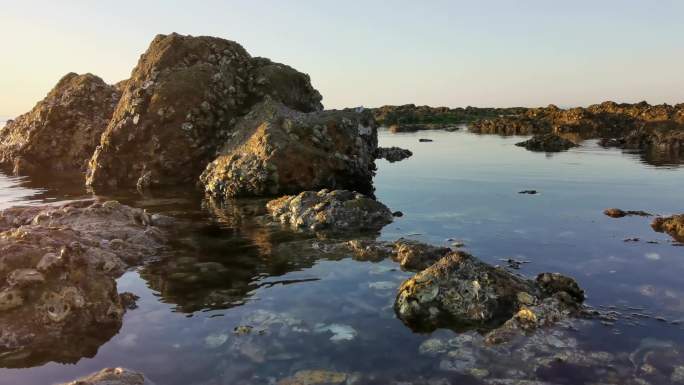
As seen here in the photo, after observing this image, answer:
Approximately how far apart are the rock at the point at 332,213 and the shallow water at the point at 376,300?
89cm

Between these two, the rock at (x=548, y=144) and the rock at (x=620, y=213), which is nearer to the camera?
the rock at (x=620, y=213)

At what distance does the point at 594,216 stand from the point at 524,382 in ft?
43.4

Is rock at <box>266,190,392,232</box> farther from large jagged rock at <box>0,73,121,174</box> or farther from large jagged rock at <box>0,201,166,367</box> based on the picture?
large jagged rock at <box>0,73,121,174</box>

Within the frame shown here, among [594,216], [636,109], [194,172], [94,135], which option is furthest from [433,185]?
[636,109]

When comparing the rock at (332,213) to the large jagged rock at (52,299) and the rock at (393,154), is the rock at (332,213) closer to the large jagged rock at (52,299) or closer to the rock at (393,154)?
the large jagged rock at (52,299)

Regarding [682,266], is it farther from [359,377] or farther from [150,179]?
[150,179]

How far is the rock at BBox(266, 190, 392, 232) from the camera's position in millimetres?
17531

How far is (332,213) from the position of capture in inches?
700

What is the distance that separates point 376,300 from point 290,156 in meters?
13.3

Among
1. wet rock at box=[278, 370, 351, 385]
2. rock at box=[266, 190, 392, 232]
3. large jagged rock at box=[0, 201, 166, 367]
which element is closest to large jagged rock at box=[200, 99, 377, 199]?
rock at box=[266, 190, 392, 232]

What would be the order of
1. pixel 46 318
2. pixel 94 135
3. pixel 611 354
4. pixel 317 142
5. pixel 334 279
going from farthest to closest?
pixel 94 135, pixel 317 142, pixel 334 279, pixel 46 318, pixel 611 354

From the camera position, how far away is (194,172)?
1125 inches

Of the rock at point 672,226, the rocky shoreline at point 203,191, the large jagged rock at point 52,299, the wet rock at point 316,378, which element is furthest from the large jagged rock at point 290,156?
the wet rock at point 316,378

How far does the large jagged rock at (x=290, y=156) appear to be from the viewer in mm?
23375
